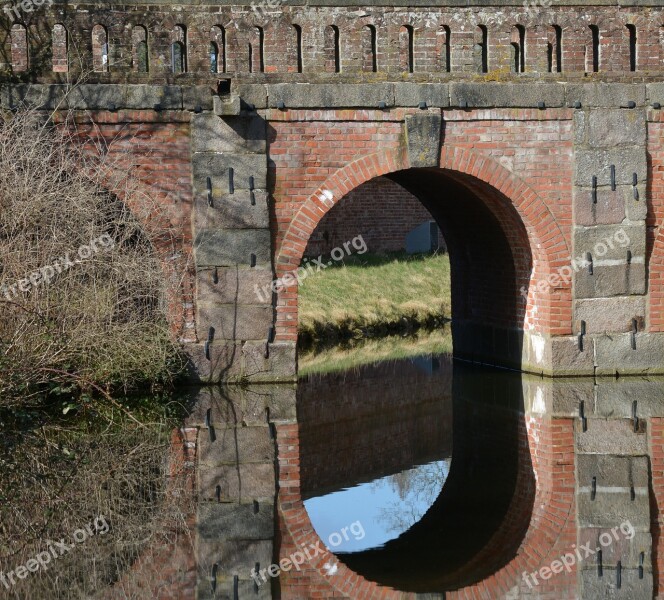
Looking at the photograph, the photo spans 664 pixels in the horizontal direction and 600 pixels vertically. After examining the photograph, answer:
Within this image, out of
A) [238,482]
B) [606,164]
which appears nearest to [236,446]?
[238,482]

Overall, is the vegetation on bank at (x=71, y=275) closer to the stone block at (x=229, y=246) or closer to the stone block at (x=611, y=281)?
the stone block at (x=229, y=246)

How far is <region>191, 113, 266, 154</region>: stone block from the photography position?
1218cm

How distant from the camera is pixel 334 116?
12.4 m

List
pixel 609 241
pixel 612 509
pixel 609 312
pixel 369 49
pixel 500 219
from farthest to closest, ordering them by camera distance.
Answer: pixel 500 219
pixel 609 312
pixel 609 241
pixel 369 49
pixel 612 509

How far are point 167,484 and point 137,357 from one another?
3315 millimetres

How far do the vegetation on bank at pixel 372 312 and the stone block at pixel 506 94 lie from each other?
12.7ft

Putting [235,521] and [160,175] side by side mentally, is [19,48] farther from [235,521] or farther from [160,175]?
[235,521]

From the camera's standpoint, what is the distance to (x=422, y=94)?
1242cm

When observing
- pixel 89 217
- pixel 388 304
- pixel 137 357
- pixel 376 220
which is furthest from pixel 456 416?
pixel 376 220

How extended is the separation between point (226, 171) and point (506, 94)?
300cm

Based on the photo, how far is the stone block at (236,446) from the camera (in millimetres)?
9320

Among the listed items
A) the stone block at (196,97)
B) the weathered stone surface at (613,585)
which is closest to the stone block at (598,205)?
the stone block at (196,97)

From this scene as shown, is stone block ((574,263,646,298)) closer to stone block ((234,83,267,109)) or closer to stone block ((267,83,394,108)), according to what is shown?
stone block ((267,83,394,108))

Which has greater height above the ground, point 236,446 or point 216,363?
point 216,363
